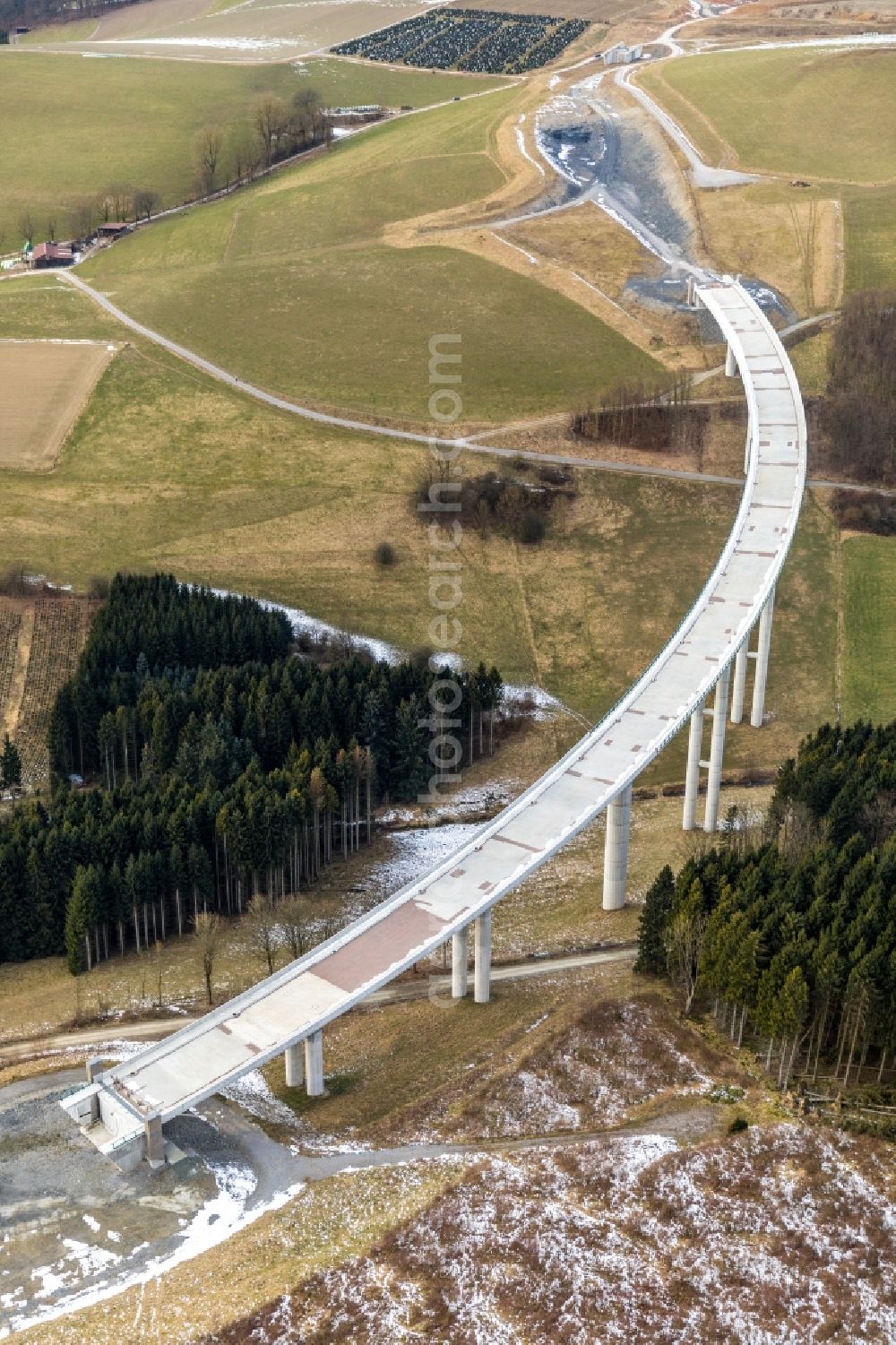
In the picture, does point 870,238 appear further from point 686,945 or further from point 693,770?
point 686,945

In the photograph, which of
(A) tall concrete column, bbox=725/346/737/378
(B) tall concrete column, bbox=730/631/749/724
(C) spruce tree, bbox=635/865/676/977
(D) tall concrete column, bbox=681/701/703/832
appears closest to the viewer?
(C) spruce tree, bbox=635/865/676/977

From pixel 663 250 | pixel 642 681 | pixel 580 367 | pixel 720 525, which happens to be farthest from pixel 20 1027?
pixel 663 250

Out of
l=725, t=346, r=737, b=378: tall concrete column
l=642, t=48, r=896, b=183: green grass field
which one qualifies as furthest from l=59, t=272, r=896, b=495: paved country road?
l=642, t=48, r=896, b=183: green grass field

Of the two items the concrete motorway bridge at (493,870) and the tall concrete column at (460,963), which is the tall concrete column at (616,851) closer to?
the concrete motorway bridge at (493,870)

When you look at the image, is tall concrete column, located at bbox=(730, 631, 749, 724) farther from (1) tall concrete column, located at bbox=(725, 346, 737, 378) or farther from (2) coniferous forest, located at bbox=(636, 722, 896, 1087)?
(1) tall concrete column, located at bbox=(725, 346, 737, 378)

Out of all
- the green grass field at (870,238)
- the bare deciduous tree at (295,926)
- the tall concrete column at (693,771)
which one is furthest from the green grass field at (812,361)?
the bare deciduous tree at (295,926)
